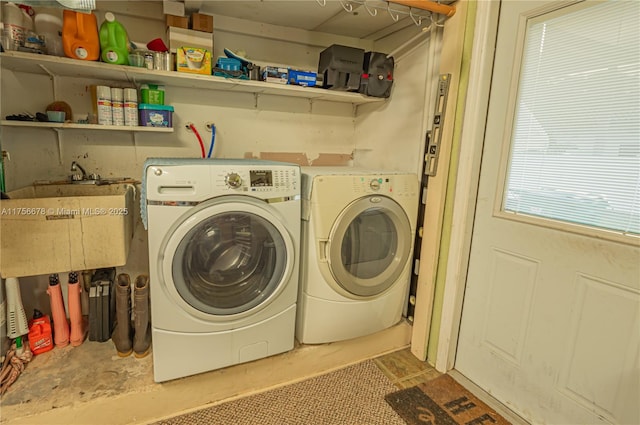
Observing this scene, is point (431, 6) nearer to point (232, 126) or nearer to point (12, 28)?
point (232, 126)

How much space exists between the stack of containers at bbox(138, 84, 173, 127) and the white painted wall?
0.19 meters

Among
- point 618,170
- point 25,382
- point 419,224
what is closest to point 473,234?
point 419,224

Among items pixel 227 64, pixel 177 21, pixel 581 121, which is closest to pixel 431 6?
pixel 581 121

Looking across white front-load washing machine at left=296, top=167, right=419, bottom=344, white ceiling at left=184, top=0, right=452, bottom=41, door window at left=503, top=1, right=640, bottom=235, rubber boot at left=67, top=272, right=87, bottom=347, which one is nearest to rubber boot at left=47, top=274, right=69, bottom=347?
rubber boot at left=67, top=272, right=87, bottom=347

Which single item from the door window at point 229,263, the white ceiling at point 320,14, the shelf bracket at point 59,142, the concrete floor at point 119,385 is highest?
the white ceiling at point 320,14

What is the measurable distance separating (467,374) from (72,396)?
189 cm

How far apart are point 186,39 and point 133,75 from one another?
1.12 feet

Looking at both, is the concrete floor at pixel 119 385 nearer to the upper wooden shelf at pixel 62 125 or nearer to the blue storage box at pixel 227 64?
the upper wooden shelf at pixel 62 125

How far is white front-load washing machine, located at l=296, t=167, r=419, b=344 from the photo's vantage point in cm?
165

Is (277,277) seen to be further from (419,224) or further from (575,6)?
(575,6)

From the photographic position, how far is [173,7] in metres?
1.77

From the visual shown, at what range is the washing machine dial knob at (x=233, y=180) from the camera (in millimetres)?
1406

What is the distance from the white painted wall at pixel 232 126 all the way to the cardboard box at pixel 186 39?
29 cm

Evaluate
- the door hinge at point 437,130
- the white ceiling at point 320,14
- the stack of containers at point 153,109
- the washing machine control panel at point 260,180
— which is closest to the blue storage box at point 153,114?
the stack of containers at point 153,109
